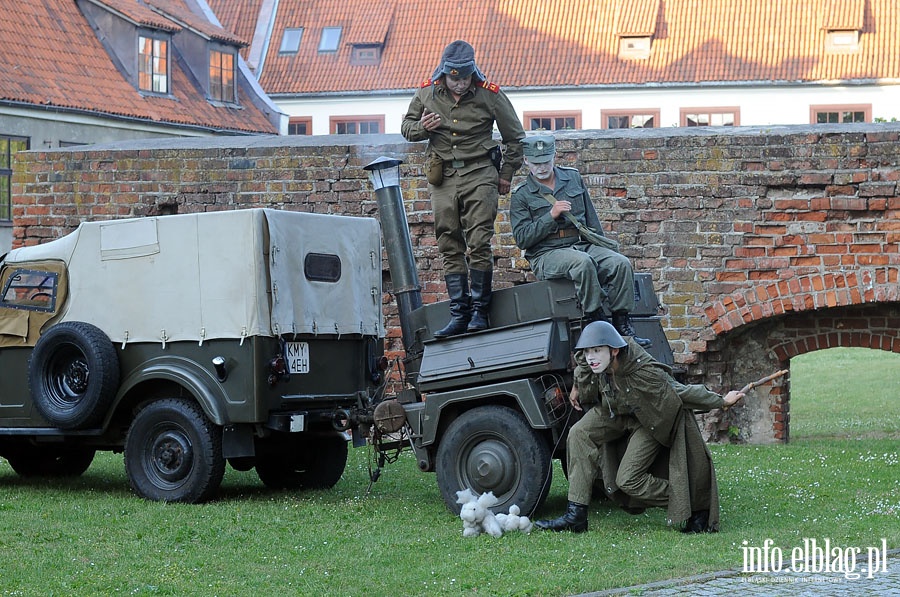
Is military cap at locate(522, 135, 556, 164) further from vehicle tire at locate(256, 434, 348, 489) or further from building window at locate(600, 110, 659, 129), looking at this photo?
building window at locate(600, 110, 659, 129)

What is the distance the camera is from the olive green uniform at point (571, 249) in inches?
357

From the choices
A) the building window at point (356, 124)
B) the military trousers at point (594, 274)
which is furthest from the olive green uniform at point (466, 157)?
the building window at point (356, 124)

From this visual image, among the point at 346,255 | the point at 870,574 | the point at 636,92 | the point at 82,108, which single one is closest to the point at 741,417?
the point at 346,255

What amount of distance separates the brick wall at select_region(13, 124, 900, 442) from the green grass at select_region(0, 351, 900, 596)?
1.28 m

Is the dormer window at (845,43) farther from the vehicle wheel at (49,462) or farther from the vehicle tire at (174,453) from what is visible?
the vehicle tire at (174,453)

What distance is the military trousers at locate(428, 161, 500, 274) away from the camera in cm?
994

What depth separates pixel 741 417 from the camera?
13.6m

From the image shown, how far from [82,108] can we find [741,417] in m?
18.5

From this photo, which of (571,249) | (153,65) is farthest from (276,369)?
(153,65)

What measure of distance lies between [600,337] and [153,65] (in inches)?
994

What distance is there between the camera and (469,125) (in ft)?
32.9

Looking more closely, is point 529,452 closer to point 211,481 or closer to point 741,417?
point 211,481

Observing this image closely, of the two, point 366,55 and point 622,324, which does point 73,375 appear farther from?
point 366,55

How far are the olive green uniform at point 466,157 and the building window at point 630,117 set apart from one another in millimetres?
32822
